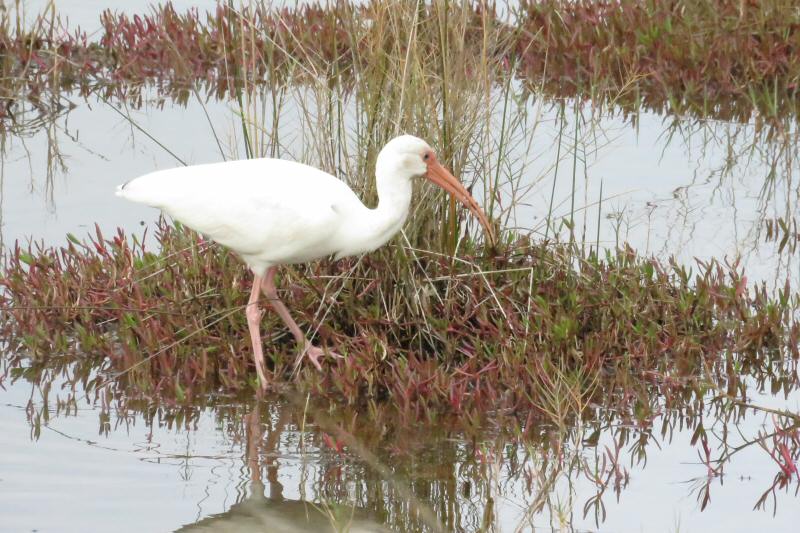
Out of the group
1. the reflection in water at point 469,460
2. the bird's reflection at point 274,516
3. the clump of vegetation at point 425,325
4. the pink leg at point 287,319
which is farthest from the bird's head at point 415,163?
the bird's reflection at point 274,516

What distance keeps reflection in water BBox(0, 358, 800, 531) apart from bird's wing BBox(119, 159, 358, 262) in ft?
2.31

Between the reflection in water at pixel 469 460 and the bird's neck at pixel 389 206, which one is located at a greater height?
the bird's neck at pixel 389 206

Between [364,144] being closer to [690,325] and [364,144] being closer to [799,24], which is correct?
[690,325]

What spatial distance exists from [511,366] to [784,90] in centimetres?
521

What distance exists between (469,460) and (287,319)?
4.42 ft

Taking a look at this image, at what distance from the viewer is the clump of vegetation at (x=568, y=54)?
1043 centimetres

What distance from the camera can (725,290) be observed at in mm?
6980

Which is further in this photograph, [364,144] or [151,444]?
[364,144]

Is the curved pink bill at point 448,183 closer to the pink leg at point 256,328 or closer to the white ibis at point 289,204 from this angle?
the white ibis at point 289,204

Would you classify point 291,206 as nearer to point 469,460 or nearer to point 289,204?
point 289,204

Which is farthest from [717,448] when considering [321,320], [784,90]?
[784,90]

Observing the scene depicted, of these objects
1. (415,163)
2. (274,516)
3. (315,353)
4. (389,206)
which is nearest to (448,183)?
(415,163)

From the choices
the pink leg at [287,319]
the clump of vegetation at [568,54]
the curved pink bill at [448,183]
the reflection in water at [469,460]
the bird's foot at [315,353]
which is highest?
the clump of vegetation at [568,54]

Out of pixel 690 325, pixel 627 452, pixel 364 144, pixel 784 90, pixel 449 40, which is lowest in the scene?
pixel 627 452
